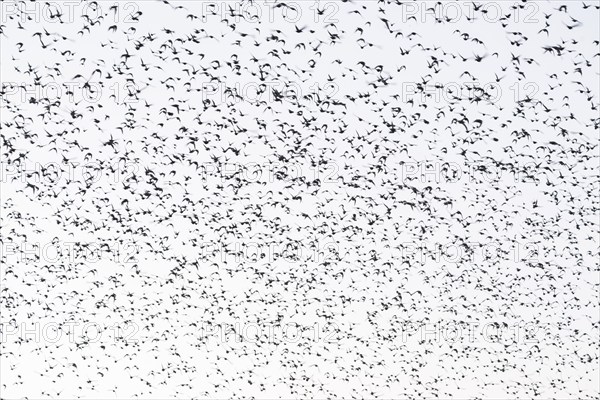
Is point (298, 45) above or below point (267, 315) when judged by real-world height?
above

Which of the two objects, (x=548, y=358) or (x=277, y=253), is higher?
(x=277, y=253)

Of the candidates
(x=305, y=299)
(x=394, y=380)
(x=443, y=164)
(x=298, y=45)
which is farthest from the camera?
(x=394, y=380)

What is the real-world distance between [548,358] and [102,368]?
706cm

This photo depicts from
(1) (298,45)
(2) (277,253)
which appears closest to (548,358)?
(2) (277,253)

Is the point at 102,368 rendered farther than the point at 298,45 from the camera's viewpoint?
Yes

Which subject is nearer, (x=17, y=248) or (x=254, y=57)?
(x=254, y=57)

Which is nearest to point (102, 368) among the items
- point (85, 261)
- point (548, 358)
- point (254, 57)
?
point (85, 261)

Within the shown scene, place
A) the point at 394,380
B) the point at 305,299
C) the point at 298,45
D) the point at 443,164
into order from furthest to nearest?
the point at 394,380 < the point at 305,299 < the point at 443,164 < the point at 298,45

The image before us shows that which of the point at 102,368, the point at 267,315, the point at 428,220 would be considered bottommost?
the point at 102,368

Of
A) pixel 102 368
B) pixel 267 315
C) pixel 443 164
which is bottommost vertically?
pixel 102 368

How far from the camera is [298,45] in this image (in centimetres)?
1507

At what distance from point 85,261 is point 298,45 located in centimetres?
501

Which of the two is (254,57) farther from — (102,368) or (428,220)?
(102,368)

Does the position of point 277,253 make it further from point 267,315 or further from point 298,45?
point 298,45
